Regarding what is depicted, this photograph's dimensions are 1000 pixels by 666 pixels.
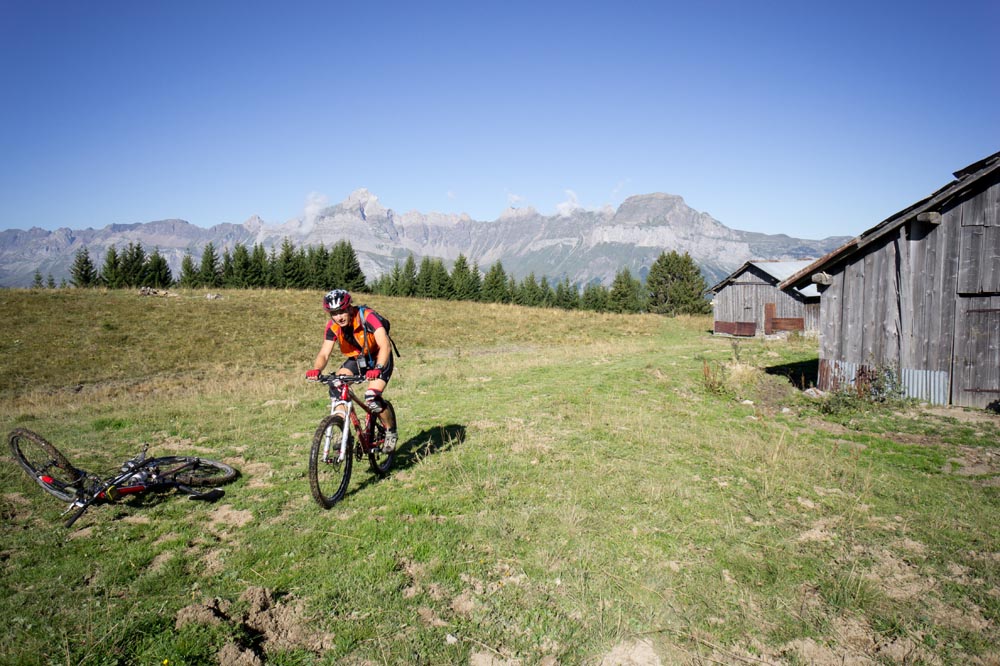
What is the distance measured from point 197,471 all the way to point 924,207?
16399mm

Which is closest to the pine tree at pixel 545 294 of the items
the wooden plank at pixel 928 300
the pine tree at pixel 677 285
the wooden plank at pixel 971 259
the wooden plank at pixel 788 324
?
the pine tree at pixel 677 285

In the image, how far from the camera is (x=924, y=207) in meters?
11.8

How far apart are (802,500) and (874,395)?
332 inches

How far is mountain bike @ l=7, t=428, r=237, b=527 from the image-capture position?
5801mm

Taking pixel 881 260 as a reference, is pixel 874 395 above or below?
below

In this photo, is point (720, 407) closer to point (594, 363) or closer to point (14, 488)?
point (594, 363)

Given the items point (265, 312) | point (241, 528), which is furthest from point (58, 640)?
point (265, 312)

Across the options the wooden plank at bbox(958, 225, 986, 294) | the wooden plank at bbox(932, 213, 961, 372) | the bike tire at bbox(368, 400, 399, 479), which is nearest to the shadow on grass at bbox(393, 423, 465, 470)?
the bike tire at bbox(368, 400, 399, 479)

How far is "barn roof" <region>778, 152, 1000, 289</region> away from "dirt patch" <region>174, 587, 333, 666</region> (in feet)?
43.6

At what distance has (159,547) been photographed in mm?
4973

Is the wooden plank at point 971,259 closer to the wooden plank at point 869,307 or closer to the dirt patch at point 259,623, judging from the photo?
the wooden plank at point 869,307

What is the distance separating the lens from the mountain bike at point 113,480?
19.0 ft

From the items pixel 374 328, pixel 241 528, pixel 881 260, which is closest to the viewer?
pixel 241 528

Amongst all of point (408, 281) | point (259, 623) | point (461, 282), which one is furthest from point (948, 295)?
point (461, 282)
